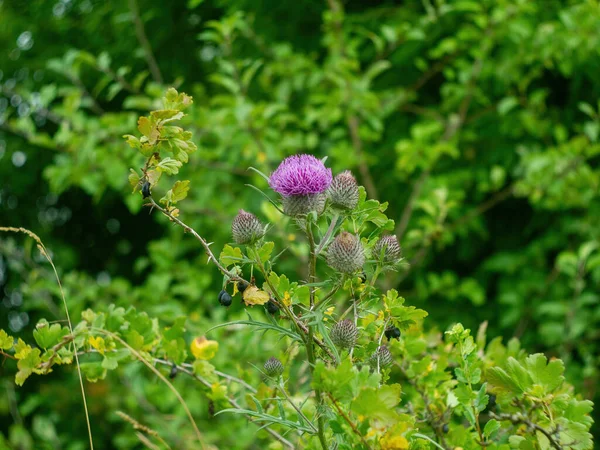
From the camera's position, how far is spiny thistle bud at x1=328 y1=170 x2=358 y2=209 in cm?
117

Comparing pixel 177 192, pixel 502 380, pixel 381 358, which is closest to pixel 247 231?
pixel 177 192

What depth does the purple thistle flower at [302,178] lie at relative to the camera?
1178 millimetres

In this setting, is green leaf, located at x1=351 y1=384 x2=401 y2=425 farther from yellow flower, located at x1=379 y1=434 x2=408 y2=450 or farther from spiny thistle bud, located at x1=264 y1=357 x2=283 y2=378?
spiny thistle bud, located at x1=264 y1=357 x2=283 y2=378

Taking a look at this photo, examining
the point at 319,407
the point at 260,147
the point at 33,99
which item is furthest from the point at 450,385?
the point at 33,99

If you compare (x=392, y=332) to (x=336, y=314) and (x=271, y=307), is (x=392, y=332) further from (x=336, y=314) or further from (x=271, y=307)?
(x=271, y=307)

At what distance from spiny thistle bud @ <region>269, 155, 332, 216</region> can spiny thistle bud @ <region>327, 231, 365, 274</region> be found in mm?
107

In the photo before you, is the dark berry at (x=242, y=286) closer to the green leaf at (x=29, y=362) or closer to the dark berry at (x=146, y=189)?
the dark berry at (x=146, y=189)

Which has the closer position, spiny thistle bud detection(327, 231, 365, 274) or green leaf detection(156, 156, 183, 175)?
spiny thistle bud detection(327, 231, 365, 274)

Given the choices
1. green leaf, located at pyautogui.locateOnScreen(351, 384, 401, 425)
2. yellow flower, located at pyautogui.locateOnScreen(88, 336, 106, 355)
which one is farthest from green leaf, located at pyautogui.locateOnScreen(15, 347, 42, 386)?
green leaf, located at pyautogui.locateOnScreen(351, 384, 401, 425)

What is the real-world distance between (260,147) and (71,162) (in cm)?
99

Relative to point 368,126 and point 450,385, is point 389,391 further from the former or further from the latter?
point 368,126

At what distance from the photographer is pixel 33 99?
3131 mm

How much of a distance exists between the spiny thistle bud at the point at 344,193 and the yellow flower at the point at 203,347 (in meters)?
0.45

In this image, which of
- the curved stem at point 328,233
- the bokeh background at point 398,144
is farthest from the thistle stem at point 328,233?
the bokeh background at point 398,144
